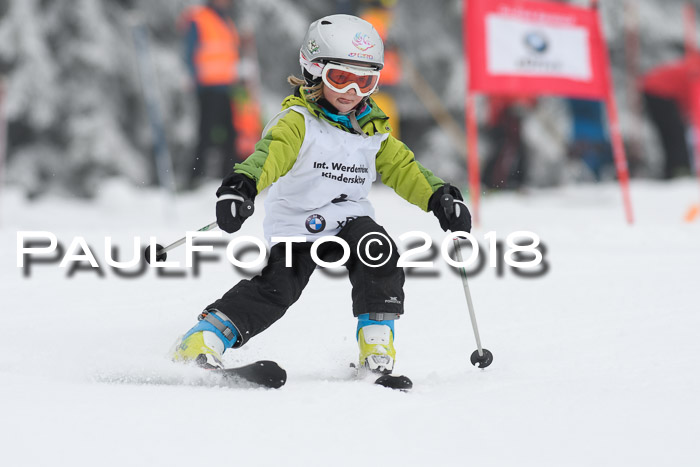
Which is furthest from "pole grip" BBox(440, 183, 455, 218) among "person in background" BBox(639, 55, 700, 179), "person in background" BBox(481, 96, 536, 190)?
"person in background" BBox(639, 55, 700, 179)

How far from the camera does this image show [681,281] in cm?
383

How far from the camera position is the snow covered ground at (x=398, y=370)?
1.83 m

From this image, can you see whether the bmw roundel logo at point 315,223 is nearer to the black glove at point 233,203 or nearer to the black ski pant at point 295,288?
the black ski pant at point 295,288

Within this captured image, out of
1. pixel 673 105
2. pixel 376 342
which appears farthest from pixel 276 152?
pixel 673 105

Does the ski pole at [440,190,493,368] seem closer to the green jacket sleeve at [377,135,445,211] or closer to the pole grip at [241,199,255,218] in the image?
the green jacket sleeve at [377,135,445,211]

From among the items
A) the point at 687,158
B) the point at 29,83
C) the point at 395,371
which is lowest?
the point at 395,371

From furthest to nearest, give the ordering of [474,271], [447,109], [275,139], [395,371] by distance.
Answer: [447,109]
[474,271]
[395,371]
[275,139]

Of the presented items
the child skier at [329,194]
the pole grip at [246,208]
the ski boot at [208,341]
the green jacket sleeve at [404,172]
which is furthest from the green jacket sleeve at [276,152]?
the ski boot at [208,341]

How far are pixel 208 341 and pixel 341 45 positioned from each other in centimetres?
105

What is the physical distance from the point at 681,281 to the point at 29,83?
29.9ft

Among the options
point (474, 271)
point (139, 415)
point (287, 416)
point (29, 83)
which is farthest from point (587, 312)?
point (29, 83)

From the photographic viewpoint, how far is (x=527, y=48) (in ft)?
20.6

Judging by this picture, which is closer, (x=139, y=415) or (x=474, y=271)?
(x=139, y=415)

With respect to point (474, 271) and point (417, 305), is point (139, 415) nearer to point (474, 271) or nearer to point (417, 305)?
point (417, 305)
